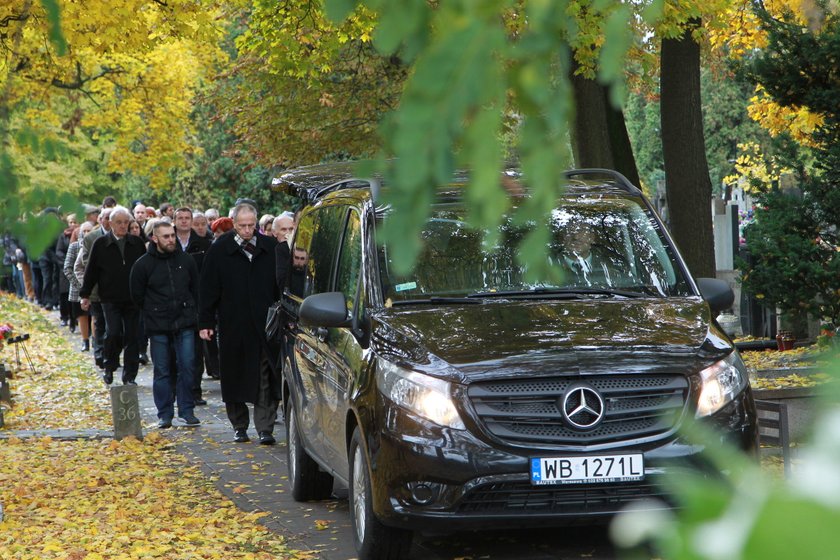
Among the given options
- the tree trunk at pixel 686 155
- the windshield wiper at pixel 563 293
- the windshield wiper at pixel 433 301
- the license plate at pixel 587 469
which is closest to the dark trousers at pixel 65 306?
the tree trunk at pixel 686 155

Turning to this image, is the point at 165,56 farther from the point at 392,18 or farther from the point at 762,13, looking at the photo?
the point at 392,18

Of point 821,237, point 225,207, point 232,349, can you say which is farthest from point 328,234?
point 225,207

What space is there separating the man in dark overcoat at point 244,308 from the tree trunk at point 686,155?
5.56 meters

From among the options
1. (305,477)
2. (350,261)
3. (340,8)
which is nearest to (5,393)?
(305,477)

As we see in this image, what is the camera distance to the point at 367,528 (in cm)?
679

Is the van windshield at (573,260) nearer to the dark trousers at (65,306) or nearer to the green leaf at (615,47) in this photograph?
the green leaf at (615,47)

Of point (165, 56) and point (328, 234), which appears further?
point (165, 56)

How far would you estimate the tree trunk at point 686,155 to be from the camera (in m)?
16.2

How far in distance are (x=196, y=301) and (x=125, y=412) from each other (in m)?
1.59

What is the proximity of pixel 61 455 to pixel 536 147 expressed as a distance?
10.4m

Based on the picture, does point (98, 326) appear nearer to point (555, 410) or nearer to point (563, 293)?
point (563, 293)

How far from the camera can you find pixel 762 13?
540 inches

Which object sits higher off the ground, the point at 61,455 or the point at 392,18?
A: the point at 392,18

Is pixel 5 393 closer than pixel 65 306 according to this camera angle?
Yes
